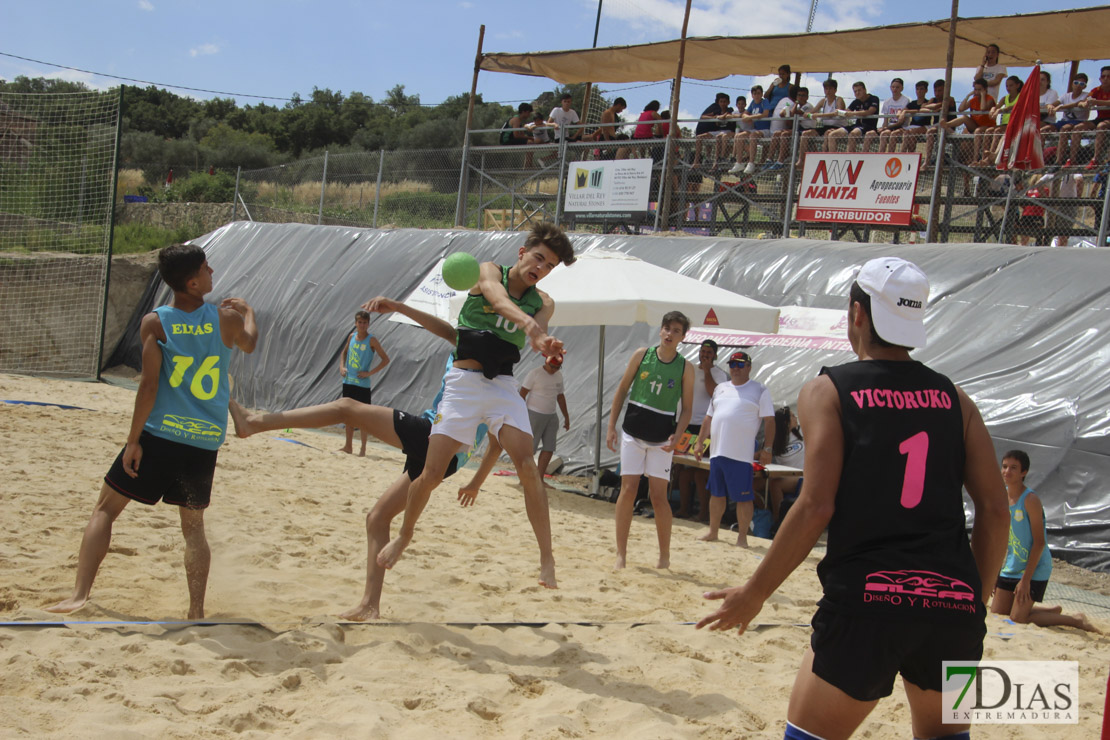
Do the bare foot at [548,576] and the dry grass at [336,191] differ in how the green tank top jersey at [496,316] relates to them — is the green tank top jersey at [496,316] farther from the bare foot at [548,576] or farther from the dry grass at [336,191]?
the dry grass at [336,191]

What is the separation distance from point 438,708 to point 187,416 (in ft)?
5.50

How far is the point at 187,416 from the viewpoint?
12.7ft

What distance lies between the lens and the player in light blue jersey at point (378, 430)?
4.09 m

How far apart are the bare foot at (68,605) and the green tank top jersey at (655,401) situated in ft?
11.4

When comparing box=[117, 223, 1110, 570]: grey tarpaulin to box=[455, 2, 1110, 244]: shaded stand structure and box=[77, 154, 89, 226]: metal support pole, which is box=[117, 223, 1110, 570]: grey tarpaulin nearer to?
box=[455, 2, 1110, 244]: shaded stand structure

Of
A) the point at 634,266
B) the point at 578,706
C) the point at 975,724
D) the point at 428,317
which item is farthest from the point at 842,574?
the point at 634,266

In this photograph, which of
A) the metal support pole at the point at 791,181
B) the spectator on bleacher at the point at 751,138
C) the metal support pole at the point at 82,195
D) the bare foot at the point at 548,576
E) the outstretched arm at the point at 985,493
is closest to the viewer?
the outstretched arm at the point at 985,493

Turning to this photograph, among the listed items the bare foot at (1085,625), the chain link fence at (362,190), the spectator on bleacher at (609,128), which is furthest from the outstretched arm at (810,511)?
the chain link fence at (362,190)

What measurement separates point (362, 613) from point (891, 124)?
10033 millimetres

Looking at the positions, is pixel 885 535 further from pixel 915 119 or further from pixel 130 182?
pixel 130 182

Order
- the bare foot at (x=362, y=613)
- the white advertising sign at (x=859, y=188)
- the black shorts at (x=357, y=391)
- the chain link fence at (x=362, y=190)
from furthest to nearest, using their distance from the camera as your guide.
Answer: the chain link fence at (x=362, y=190)
the black shorts at (x=357, y=391)
the white advertising sign at (x=859, y=188)
the bare foot at (x=362, y=613)

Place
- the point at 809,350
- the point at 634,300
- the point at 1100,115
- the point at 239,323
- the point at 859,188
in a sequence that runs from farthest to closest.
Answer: the point at 859,188
the point at 1100,115
the point at 809,350
the point at 634,300
the point at 239,323

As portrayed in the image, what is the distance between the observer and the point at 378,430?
431cm

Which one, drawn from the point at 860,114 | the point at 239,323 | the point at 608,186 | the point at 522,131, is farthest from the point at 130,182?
the point at 239,323
